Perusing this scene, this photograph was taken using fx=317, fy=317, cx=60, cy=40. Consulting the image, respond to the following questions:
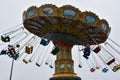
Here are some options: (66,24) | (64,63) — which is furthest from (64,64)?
(66,24)

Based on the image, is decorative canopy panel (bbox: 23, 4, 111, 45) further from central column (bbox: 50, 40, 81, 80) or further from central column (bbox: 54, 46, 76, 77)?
central column (bbox: 54, 46, 76, 77)

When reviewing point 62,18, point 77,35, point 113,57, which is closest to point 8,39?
point 62,18

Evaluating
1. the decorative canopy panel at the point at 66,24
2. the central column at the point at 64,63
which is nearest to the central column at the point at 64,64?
the central column at the point at 64,63

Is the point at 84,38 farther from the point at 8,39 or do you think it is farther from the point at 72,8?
the point at 8,39

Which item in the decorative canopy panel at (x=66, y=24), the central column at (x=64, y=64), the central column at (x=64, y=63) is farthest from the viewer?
the central column at (x=64, y=63)

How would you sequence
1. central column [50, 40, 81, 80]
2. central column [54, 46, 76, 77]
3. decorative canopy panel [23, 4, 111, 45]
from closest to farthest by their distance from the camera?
decorative canopy panel [23, 4, 111, 45]
central column [50, 40, 81, 80]
central column [54, 46, 76, 77]

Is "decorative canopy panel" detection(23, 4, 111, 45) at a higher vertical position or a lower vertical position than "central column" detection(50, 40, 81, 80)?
higher

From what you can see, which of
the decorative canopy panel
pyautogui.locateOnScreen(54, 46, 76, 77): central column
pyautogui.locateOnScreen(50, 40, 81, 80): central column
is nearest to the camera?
the decorative canopy panel

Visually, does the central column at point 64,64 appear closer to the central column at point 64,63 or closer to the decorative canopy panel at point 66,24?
the central column at point 64,63

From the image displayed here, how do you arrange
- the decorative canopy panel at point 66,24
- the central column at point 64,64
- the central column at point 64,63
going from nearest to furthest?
the decorative canopy panel at point 66,24 < the central column at point 64,64 < the central column at point 64,63

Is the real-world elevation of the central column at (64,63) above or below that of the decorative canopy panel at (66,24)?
below

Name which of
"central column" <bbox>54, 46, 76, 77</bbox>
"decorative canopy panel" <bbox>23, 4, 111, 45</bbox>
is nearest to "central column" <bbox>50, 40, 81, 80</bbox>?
"central column" <bbox>54, 46, 76, 77</bbox>

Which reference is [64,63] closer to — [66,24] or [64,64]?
[64,64]

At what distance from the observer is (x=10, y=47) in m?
28.1
